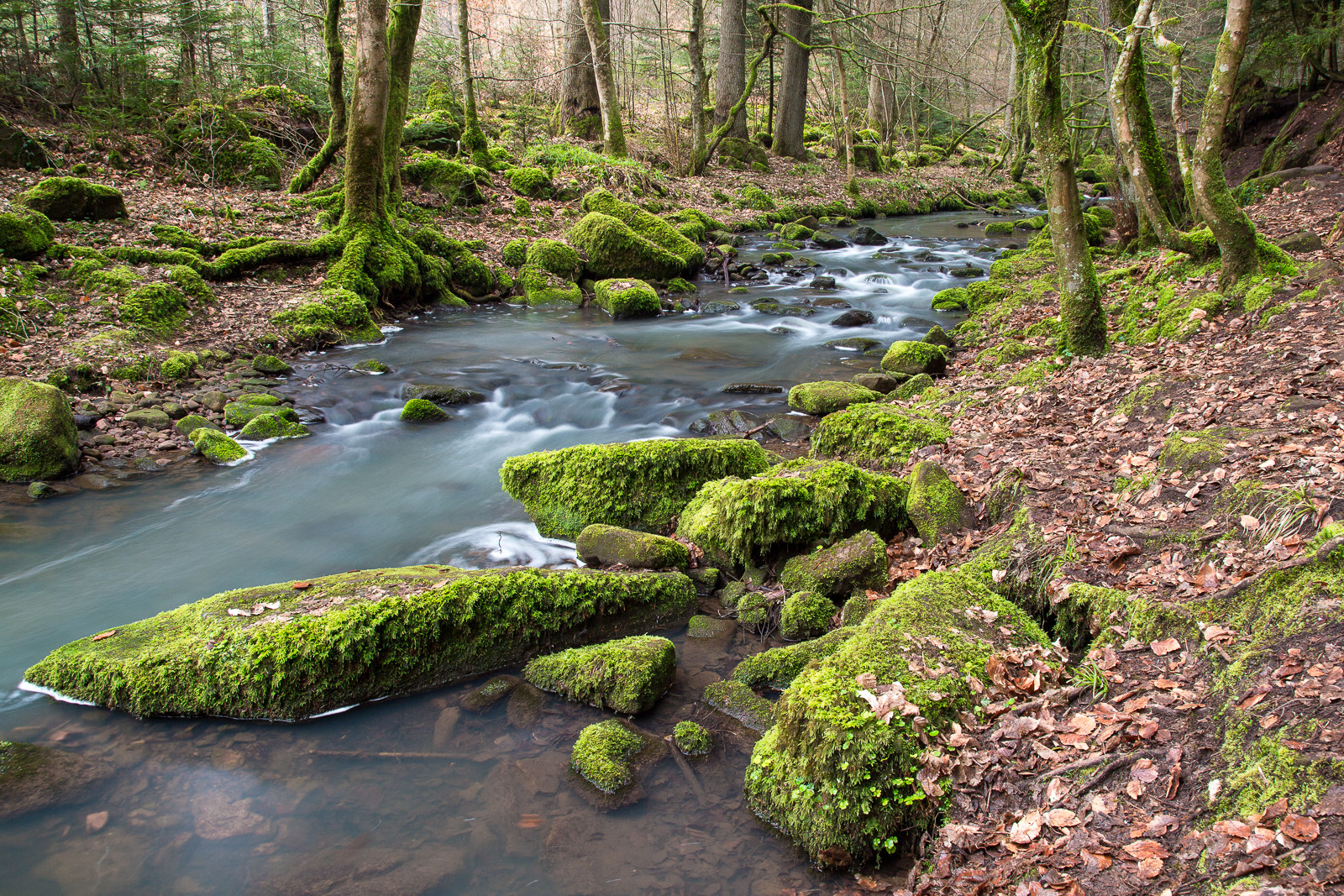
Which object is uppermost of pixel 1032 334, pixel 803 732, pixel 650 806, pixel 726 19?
pixel 726 19

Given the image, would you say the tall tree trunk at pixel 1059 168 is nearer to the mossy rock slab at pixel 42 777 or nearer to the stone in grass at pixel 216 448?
the mossy rock slab at pixel 42 777

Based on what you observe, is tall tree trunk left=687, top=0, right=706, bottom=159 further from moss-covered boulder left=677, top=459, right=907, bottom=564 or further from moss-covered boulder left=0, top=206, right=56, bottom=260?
moss-covered boulder left=677, top=459, right=907, bottom=564

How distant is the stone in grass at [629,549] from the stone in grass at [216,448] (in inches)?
187

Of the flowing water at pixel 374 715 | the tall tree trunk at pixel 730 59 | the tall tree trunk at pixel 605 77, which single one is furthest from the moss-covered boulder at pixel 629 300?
the tall tree trunk at pixel 730 59

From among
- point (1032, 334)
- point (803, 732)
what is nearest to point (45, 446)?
point (803, 732)

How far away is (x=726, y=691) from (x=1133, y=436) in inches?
142

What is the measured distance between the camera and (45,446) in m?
7.51

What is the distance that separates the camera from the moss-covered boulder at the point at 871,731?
3.32 meters

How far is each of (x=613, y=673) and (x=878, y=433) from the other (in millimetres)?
3785

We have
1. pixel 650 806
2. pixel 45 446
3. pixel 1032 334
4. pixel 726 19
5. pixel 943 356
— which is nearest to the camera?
pixel 650 806

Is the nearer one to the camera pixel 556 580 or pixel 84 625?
pixel 556 580

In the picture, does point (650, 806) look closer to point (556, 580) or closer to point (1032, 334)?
point (556, 580)

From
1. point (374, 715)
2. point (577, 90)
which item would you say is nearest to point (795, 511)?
point (374, 715)

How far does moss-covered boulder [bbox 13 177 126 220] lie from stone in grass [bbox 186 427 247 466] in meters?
6.16
